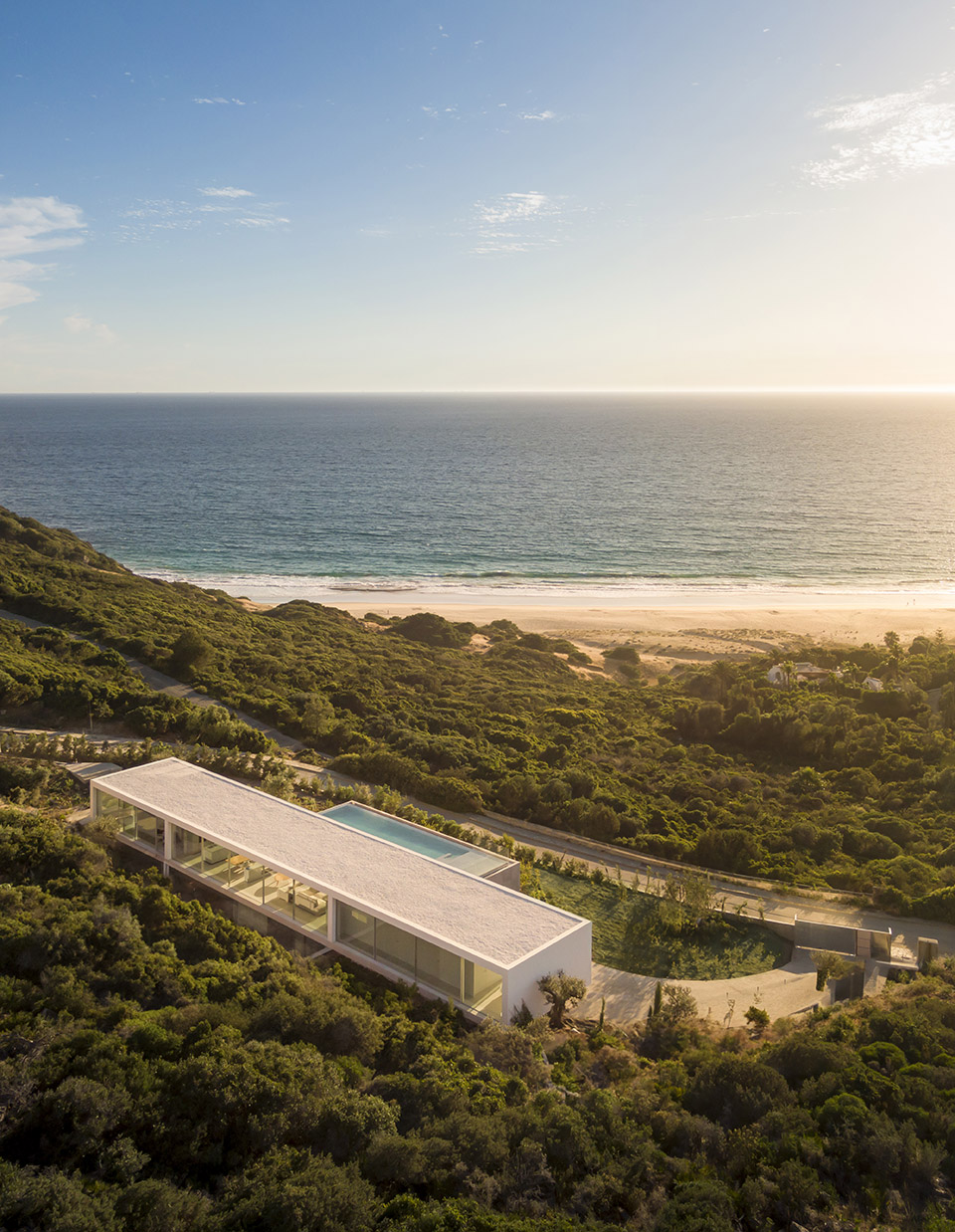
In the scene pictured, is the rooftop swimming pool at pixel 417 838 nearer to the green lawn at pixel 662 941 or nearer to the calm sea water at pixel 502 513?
the green lawn at pixel 662 941

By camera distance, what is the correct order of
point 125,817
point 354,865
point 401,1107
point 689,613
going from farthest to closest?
point 689,613 → point 125,817 → point 354,865 → point 401,1107

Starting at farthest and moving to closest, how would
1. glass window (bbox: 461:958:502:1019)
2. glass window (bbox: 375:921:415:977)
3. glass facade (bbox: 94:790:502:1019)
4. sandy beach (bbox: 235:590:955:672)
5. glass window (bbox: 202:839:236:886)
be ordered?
sandy beach (bbox: 235:590:955:672) → glass window (bbox: 202:839:236:886) → glass window (bbox: 375:921:415:977) → glass facade (bbox: 94:790:502:1019) → glass window (bbox: 461:958:502:1019)

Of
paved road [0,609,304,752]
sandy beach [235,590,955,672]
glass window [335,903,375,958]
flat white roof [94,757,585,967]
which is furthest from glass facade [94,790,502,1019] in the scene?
sandy beach [235,590,955,672]

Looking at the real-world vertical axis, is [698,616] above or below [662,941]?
above

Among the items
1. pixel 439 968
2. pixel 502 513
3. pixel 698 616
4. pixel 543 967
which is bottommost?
pixel 698 616

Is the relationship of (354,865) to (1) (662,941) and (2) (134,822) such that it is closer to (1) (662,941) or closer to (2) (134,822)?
(2) (134,822)

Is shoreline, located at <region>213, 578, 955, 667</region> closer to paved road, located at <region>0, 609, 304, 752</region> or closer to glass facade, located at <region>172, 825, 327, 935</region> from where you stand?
paved road, located at <region>0, 609, 304, 752</region>

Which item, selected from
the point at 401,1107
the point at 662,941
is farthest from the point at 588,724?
the point at 401,1107

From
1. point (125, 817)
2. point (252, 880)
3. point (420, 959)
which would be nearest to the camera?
point (420, 959)
